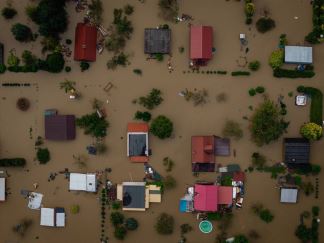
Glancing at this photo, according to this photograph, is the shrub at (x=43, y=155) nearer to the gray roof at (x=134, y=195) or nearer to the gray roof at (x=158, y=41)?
the gray roof at (x=134, y=195)

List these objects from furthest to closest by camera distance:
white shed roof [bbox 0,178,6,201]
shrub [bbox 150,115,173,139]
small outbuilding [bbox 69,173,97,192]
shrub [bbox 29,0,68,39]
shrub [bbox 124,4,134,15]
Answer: white shed roof [bbox 0,178,6,201], shrub [bbox 124,4,134,15], small outbuilding [bbox 69,173,97,192], shrub [bbox 150,115,173,139], shrub [bbox 29,0,68,39]

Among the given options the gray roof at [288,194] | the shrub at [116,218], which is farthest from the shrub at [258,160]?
the shrub at [116,218]

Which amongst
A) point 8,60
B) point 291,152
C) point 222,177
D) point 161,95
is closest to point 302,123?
point 291,152

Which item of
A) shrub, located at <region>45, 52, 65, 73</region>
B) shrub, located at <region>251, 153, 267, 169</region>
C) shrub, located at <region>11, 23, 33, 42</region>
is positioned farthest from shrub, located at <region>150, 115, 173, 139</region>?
Result: shrub, located at <region>11, 23, 33, 42</region>

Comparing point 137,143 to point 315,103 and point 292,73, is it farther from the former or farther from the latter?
Answer: point 315,103

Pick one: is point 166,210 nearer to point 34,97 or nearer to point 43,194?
point 43,194

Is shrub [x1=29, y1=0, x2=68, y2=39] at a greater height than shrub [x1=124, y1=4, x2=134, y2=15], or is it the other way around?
shrub [x1=124, y1=4, x2=134, y2=15]

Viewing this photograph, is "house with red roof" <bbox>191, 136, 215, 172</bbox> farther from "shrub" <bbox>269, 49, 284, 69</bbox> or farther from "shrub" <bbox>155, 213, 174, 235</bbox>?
"shrub" <bbox>269, 49, 284, 69</bbox>
